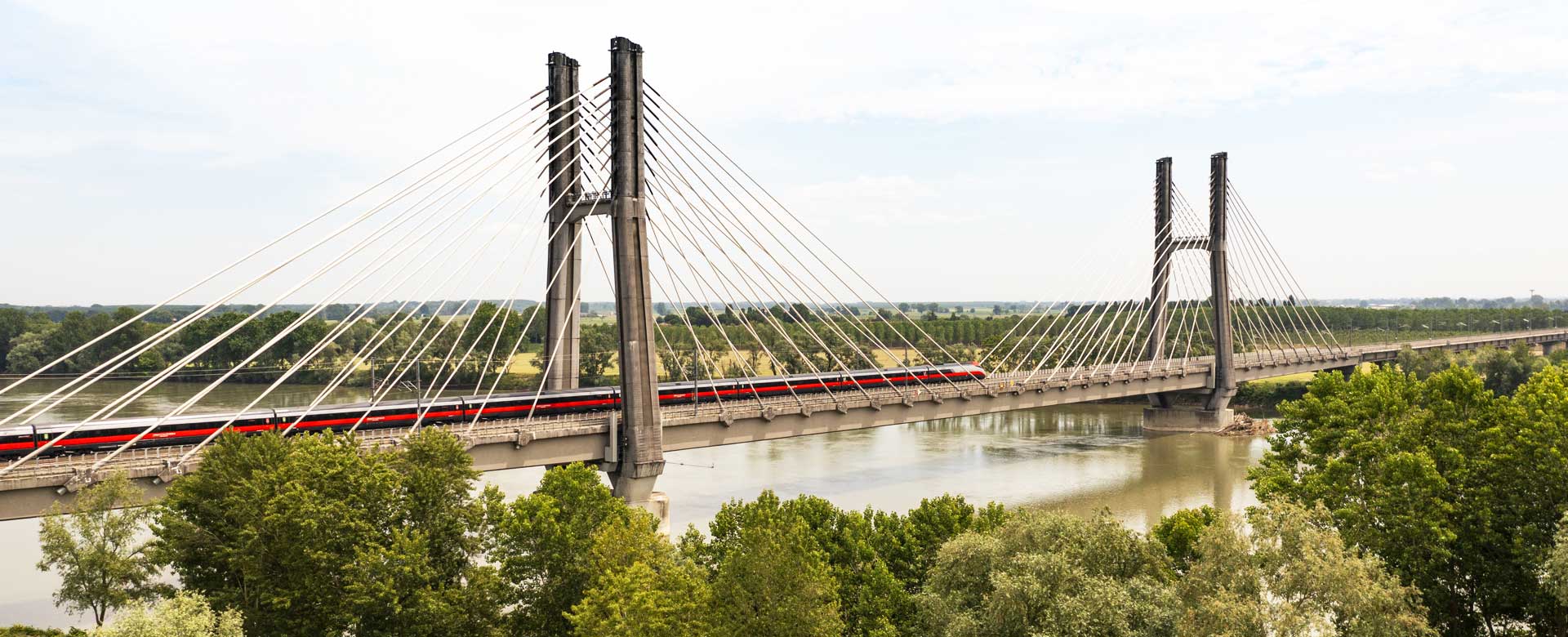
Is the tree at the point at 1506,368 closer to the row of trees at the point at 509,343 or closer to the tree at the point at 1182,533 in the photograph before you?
the row of trees at the point at 509,343

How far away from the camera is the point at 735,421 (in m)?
44.2

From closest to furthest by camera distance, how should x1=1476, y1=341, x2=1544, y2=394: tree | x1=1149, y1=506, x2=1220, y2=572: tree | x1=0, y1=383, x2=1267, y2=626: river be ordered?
x1=1149, y1=506, x2=1220, y2=572: tree → x1=0, y1=383, x2=1267, y2=626: river → x1=1476, y1=341, x2=1544, y2=394: tree

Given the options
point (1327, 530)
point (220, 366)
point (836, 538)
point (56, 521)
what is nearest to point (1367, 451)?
→ point (1327, 530)

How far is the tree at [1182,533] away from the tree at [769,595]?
9.92 m

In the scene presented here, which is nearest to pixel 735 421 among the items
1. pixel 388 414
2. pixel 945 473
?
pixel 388 414

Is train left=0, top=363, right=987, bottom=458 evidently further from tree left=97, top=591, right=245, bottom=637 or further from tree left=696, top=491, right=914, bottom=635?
tree left=696, top=491, right=914, bottom=635

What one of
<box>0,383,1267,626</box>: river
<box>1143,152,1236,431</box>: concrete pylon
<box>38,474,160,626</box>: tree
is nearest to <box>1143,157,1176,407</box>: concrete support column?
<box>1143,152,1236,431</box>: concrete pylon

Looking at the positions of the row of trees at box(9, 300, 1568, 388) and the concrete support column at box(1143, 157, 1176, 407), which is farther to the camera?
the row of trees at box(9, 300, 1568, 388)

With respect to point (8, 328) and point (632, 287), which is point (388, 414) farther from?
point (8, 328)

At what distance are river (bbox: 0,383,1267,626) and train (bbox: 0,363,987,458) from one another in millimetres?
4731

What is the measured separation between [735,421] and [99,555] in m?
24.0

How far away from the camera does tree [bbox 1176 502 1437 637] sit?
17.8 meters

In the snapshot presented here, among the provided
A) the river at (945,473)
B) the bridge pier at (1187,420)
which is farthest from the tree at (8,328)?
the bridge pier at (1187,420)

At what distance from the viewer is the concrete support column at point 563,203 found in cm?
3953
